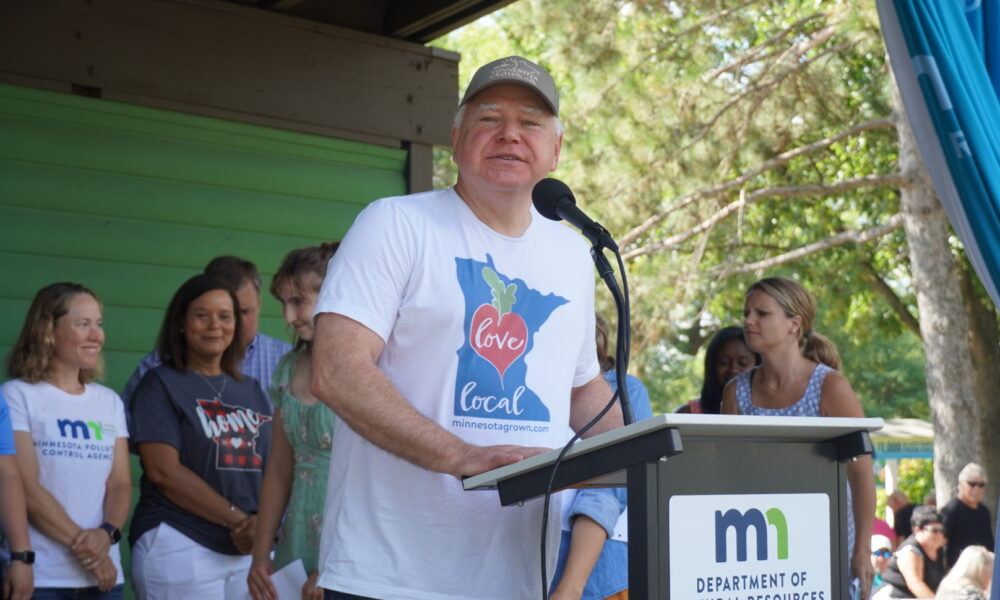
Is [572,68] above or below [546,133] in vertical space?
above

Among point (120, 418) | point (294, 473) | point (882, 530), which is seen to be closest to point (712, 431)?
point (294, 473)

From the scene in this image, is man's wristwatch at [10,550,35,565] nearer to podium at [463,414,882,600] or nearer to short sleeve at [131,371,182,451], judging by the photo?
short sleeve at [131,371,182,451]

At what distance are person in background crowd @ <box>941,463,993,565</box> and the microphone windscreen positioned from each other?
816 cm

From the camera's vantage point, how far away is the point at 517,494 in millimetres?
2027

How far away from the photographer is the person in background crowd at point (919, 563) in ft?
29.0

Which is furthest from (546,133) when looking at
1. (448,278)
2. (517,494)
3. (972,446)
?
(972,446)

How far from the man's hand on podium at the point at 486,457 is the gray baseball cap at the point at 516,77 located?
2.73ft

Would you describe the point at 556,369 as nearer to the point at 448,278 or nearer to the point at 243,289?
the point at 448,278

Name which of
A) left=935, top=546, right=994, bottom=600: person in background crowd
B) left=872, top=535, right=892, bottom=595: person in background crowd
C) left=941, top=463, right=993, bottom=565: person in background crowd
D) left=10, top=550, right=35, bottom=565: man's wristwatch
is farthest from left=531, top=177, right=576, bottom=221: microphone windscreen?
left=872, top=535, right=892, bottom=595: person in background crowd

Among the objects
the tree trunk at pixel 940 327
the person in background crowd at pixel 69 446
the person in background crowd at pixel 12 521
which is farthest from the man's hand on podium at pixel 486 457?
the tree trunk at pixel 940 327

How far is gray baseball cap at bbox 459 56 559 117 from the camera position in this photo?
252 centimetres

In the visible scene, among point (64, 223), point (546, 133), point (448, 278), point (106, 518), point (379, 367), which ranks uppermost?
A: point (64, 223)

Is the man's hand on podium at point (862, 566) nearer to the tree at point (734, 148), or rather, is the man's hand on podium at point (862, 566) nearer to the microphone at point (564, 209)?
the microphone at point (564, 209)

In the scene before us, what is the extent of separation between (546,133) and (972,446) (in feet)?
37.3
